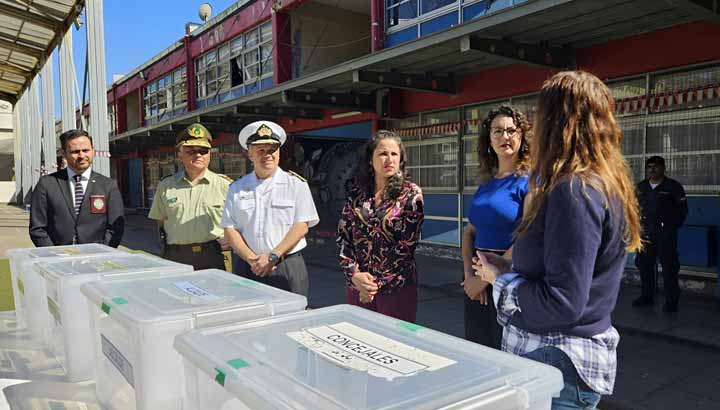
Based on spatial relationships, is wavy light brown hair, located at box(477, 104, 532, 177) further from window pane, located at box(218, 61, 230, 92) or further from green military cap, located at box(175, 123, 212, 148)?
window pane, located at box(218, 61, 230, 92)

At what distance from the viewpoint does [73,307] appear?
1546mm

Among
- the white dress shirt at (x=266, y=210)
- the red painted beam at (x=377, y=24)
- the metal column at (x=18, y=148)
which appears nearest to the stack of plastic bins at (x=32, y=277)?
the white dress shirt at (x=266, y=210)

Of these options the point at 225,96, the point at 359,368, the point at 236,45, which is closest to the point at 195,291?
the point at 359,368

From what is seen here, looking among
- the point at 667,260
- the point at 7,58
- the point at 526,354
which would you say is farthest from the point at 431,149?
the point at 7,58

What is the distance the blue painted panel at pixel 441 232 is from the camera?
8.55 m

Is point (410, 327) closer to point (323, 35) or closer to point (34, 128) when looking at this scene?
point (323, 35)

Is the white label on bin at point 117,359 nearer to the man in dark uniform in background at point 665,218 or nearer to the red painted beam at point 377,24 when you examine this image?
the man in dark uniform in background at point 665,218

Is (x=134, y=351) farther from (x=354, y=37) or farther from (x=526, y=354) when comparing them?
(x=354, y=37)

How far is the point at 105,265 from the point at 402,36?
863 centimetres

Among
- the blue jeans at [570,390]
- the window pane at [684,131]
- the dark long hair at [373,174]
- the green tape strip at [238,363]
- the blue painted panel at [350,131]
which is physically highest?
the blue painted panel at [350,131]

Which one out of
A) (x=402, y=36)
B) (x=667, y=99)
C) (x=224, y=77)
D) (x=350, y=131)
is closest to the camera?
(x=667, y=99)

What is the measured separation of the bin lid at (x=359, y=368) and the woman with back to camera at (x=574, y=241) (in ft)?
1.35

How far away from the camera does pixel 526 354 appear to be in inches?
54.7

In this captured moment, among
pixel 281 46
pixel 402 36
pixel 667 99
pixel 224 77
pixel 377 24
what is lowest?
pixel 667 99
